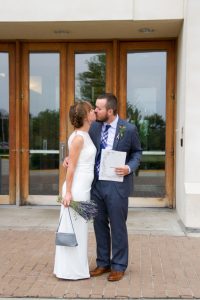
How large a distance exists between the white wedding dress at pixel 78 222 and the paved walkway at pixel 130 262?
136 mm

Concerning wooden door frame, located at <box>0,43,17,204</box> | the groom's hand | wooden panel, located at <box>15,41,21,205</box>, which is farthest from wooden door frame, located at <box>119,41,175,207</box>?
the groom's hand

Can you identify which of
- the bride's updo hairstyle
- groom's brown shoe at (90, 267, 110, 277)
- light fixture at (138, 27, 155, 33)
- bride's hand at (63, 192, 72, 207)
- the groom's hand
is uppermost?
light fixture at (138, 27, 155, 33)

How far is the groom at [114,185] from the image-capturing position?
497 cm

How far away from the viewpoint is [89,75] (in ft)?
29.4

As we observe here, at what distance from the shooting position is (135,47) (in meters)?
8.80

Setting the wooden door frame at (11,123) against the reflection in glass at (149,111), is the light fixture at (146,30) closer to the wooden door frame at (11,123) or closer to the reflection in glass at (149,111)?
the reflection in glass at (149,111)

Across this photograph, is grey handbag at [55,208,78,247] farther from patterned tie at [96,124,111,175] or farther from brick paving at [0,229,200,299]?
patterned tie at [96,124,111,175]

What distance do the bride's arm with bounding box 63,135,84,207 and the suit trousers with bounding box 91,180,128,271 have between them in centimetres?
36

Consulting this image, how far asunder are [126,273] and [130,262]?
436mm

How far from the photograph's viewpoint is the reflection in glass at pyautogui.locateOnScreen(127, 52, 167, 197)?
29.1 feet

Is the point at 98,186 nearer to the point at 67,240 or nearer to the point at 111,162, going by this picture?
the point at 111,162

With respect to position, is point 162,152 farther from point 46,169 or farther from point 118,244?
point 118,244

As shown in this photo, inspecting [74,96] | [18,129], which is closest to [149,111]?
[74,96]

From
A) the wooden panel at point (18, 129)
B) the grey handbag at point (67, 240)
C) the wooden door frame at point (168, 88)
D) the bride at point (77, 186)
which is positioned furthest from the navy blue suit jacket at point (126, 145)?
the wooden panel at point (18, 129)
